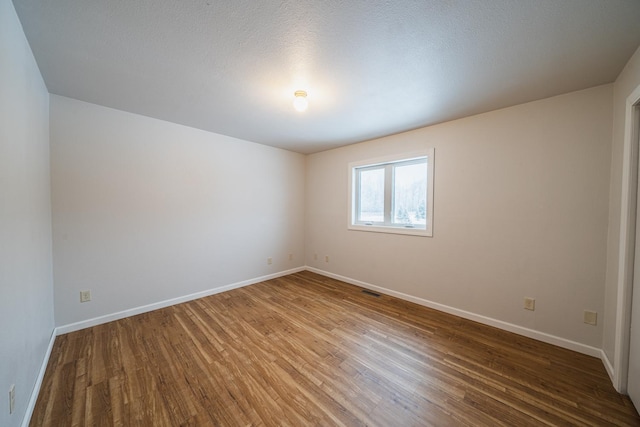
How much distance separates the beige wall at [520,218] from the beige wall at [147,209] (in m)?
2.41

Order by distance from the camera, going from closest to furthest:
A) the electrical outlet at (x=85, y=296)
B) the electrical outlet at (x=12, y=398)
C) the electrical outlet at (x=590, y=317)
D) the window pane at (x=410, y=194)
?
the electrical outlet at (x=12, y=398), the electrical outlet at (x=590, y=317), the electrical outlet at (x=85, y=296), the window pane at (x=410, y=194)

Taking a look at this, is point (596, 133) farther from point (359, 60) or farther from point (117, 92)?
point (117, 92)

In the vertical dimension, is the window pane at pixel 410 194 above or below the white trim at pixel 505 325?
above

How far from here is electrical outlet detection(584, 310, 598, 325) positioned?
77.7 inches

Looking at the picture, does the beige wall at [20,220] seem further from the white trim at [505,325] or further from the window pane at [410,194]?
the window pane at [410,194]

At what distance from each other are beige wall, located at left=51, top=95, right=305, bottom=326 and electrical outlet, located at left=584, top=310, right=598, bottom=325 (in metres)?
3.97

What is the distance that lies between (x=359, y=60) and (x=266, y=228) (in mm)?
3090

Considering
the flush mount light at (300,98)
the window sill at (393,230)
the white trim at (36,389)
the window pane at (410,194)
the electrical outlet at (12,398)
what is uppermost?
the flush mount light at (300,98)

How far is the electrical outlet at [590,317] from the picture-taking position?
1974mm

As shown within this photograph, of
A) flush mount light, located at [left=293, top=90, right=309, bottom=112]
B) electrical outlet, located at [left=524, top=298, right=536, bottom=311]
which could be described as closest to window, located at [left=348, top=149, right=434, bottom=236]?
electrical outlet, located at [left=524, top=298, right=536, bottom=311]

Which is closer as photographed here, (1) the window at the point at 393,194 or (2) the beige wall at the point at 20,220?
(2) the beige wall at the point at 20,220

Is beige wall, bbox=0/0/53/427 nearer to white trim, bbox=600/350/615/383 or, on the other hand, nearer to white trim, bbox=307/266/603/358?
white trim, bbox=307/266/603/358

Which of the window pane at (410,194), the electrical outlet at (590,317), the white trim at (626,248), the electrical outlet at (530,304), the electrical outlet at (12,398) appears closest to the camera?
the electrical outlet at (12,398)

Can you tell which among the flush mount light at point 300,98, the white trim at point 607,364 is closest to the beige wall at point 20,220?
the flush mount light at point 300,98
